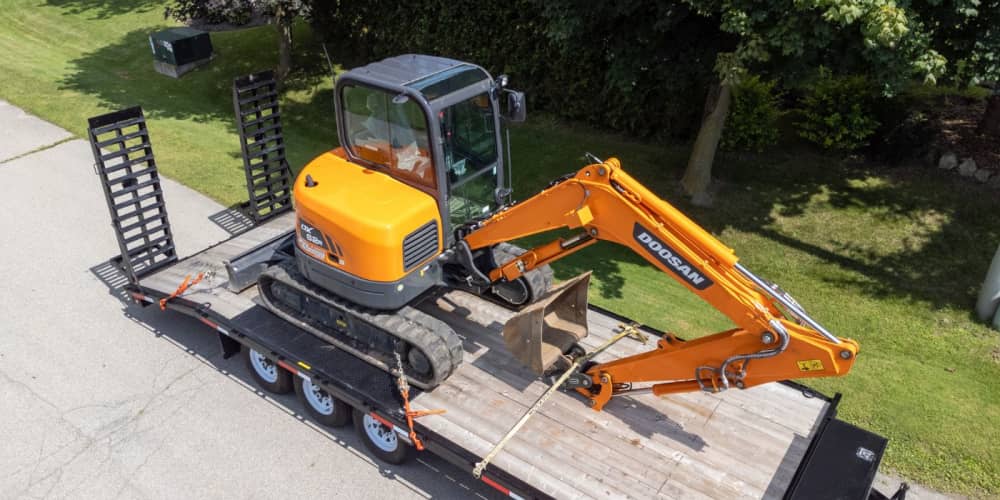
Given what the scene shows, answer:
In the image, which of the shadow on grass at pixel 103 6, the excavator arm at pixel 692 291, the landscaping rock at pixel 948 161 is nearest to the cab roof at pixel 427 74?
the excavator arm at pixel 692 291

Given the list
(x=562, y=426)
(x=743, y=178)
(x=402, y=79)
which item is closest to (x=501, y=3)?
(x=743, y=178)

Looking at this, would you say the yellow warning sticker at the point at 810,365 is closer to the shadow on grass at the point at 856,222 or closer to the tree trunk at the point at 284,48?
the shadow on grass at the point at 856,222

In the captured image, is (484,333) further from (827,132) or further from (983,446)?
(827,132)

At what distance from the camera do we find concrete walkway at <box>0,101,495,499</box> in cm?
741

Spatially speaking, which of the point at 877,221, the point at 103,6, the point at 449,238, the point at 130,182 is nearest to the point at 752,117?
the point at 877,221

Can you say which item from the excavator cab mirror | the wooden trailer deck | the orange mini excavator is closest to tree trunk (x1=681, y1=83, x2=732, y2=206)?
the wooden trailer deck

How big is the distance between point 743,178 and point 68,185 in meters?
12.6

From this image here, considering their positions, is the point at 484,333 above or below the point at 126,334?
above

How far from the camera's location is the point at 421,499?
284 inches

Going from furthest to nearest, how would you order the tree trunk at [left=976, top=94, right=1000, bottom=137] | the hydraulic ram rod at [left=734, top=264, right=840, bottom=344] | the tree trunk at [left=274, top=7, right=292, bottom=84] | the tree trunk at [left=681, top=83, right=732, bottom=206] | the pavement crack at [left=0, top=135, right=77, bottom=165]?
the tree trunk at [left=274, top=7, right=292, bottom=84], the pavement crack at [left=0, top=135, right=77, bottom=165], the tree trunk at [left=976, top=94, right=1000, bottom=137], the tree trunk at [left=681, top=83, right=732, bottom=206], the hydraulic ram rod at [left=734, top=264, right=840, bottom=344]

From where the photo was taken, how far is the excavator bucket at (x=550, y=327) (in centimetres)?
717

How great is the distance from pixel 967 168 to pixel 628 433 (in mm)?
9609

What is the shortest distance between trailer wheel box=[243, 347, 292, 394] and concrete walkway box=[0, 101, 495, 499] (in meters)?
0.13

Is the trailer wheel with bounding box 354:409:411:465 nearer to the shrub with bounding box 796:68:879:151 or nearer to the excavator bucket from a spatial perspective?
the excavator bucket
